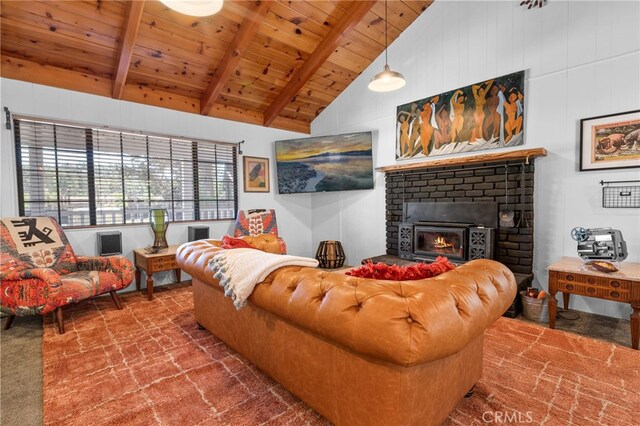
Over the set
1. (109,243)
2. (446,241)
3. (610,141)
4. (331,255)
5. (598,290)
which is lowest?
(331,255)

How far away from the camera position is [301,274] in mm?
1474

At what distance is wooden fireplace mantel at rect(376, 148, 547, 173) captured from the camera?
313 centimetres

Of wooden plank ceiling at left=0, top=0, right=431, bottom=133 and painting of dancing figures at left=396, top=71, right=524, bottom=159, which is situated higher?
wooden plank ceiling at left=0, top=0, right=431, bottom=133

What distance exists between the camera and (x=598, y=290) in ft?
7.75

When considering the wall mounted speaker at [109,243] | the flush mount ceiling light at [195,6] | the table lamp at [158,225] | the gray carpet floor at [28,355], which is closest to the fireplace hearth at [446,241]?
the gray carpet floor at [28,355]

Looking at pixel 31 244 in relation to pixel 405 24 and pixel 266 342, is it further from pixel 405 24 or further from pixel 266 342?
pixel 405 24

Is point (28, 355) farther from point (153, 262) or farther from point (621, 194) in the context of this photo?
point (621, 194)

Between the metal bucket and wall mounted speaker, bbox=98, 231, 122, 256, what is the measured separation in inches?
182

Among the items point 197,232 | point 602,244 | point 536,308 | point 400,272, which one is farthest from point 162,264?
point 602,244

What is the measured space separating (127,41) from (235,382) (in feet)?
11.3

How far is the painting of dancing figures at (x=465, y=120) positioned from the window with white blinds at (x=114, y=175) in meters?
2.90

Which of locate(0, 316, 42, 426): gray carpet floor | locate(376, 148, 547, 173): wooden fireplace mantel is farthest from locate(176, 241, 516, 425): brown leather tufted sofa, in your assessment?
locate(376, 148, 547, 173): wooden fireplace mantel

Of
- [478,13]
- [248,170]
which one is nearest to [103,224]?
[248,170]

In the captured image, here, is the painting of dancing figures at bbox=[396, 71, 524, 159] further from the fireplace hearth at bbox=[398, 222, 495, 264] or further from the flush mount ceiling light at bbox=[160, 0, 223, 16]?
the flush mount ceiling light at bbox=[160, 0, 223, 16]
